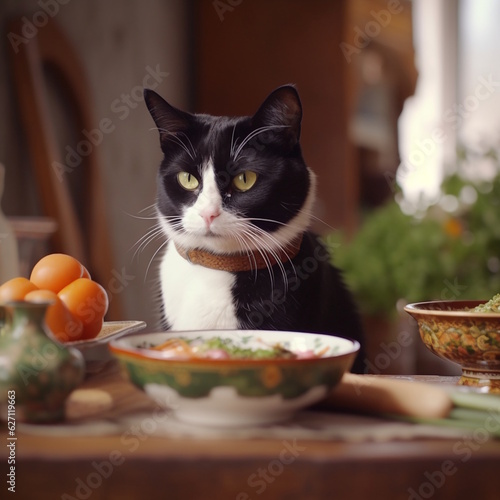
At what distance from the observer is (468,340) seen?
2.78 ft

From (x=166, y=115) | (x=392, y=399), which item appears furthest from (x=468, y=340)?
(x=166, y=115)

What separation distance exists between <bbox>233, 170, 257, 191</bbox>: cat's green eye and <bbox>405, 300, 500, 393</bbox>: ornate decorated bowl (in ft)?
1.07

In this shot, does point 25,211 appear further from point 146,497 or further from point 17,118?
point 146,497

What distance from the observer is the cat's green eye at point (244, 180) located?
106 centimetres

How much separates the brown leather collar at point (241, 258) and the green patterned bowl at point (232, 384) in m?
0.38

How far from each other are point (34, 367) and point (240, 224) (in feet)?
1.52

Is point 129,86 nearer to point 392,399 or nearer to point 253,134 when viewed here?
point 253,134

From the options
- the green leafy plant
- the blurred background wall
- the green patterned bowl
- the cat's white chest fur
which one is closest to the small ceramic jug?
the green patterned bowl

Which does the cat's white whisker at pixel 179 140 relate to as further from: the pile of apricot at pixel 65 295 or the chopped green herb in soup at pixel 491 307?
the chopped green herb in soup at pixel 491 307

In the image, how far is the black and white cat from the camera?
104 centimetres

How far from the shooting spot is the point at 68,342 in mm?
838

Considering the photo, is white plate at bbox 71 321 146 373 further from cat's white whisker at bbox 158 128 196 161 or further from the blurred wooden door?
the blurred wooden door

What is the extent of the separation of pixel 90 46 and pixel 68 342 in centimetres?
185

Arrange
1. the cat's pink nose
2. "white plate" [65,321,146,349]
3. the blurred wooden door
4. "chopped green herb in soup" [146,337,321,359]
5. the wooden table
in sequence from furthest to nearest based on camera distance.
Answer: the blurred wooden door, the cat's pink nose, "white plate" [65,321,146,349], "chopped green herb in soup" [146,337,321,359], the wooden table
